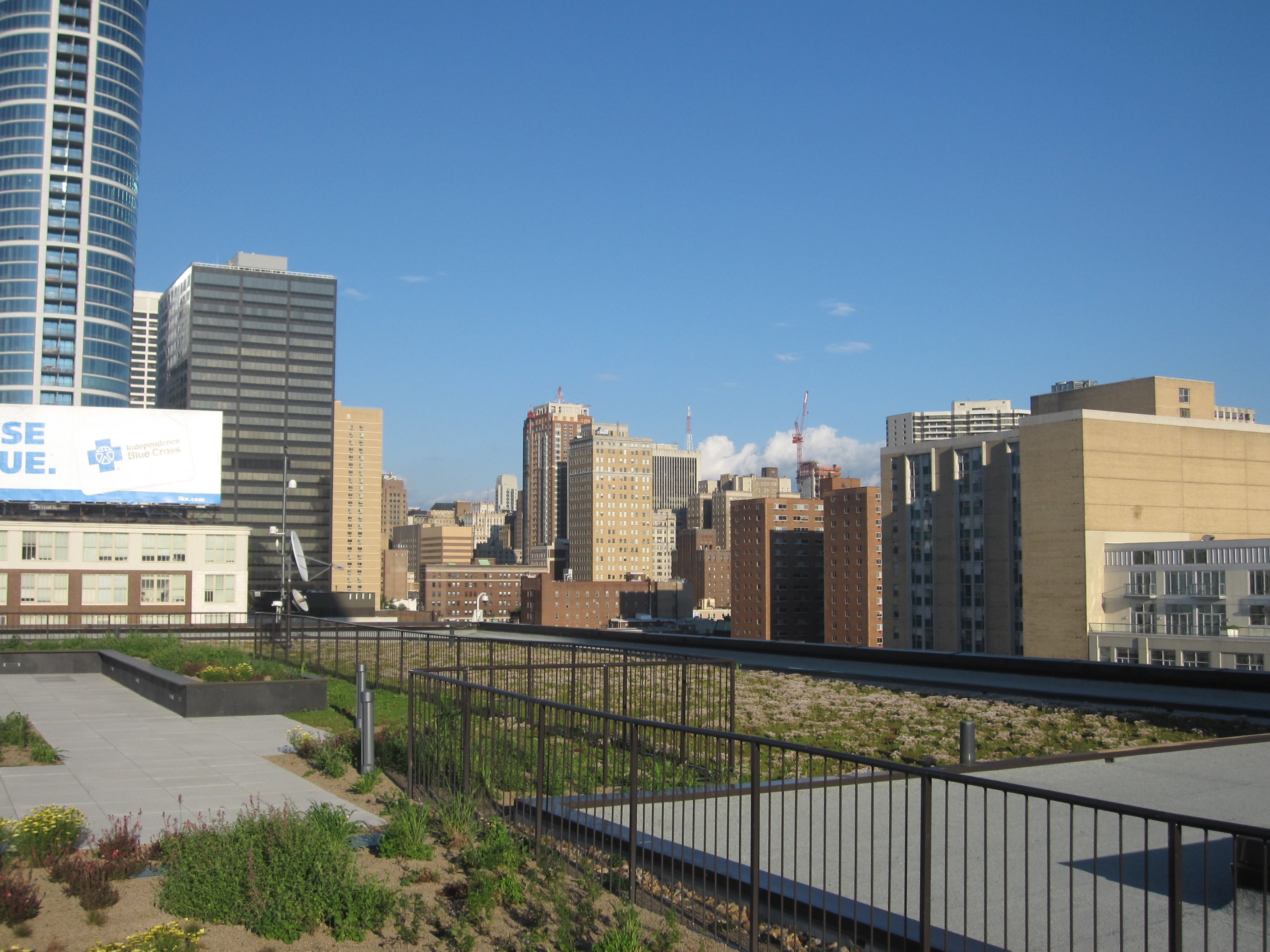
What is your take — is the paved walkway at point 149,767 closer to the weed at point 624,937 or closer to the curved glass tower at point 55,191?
the weed at point 624,937

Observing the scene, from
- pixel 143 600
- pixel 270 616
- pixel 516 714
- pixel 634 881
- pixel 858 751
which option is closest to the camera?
pixel 634 881

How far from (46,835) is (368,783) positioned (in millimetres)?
3367

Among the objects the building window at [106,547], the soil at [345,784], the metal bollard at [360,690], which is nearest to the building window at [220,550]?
the building window at [106,547]

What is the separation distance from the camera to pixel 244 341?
7623 inches

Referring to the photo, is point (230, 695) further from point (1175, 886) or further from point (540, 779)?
point (1175, 886)

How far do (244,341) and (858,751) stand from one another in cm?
19884

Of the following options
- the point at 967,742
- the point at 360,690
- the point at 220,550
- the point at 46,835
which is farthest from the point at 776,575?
the point at 46,835

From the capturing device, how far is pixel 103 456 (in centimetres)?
6144

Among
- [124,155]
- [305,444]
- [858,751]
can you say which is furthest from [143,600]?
[305,444]

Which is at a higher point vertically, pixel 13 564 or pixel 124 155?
pixel 124 155

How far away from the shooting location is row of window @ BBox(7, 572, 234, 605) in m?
56.6

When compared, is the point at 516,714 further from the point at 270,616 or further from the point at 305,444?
the point at 305,444

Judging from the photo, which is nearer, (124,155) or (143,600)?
(143,600)

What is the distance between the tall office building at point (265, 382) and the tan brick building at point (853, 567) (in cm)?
9409
